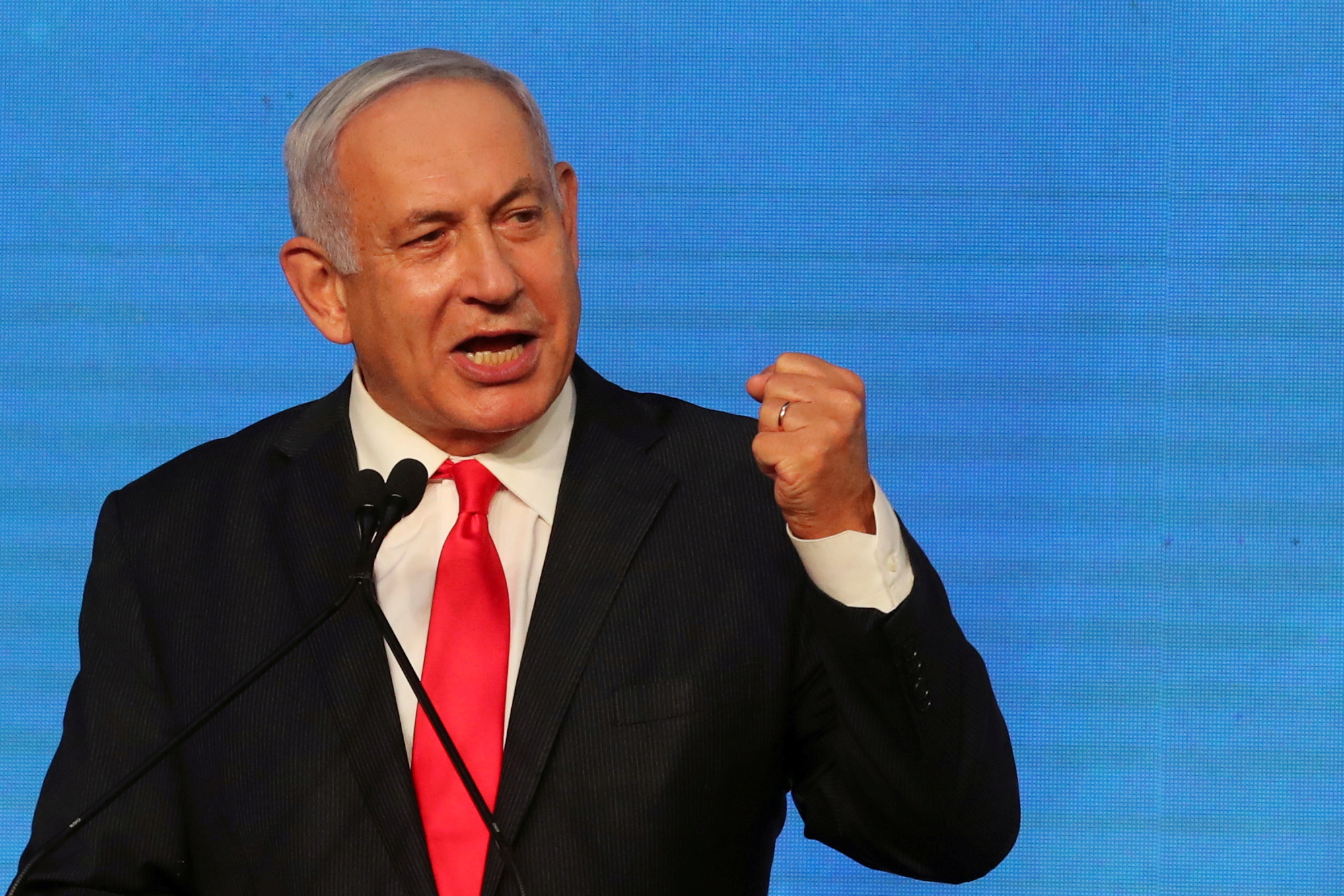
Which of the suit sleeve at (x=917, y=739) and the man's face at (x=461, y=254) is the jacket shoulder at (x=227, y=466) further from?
the suit sleeve at (x=917, y=739)

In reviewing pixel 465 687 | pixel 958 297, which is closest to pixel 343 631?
pixel 465 687

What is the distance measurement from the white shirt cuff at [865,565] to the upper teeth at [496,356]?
0.39m

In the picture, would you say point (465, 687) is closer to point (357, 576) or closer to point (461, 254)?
point (357, 576)

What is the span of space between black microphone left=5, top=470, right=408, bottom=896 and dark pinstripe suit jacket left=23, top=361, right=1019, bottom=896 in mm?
181

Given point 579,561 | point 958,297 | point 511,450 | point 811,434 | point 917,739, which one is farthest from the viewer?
point 958,297

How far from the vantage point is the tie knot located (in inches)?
66.7

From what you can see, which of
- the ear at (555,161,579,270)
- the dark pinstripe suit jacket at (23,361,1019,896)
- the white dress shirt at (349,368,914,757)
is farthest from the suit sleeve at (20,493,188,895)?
the ear at (555,161,579,270)

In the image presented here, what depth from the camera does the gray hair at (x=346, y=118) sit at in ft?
5.66

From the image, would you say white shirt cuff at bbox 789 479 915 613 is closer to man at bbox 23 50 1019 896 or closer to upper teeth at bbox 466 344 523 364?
man at bbox 23 50 1019 896

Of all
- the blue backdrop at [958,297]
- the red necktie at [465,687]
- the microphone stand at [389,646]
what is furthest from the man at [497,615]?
the blue backdrop at [958,297]

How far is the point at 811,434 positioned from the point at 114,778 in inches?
32.2

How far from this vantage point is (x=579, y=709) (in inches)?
62.4

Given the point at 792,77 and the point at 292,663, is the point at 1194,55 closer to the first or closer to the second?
the point at 792,77

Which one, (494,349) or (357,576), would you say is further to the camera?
(494,349)
